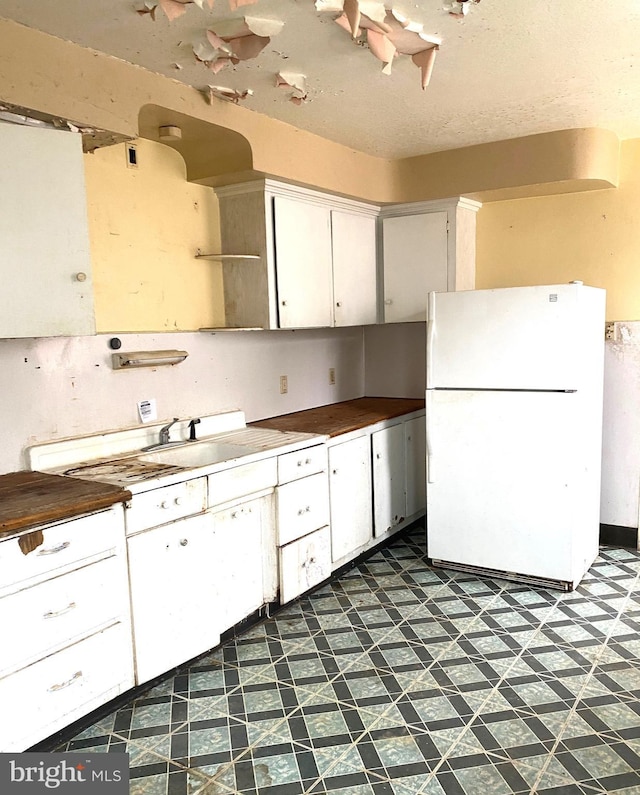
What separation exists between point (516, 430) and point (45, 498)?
2269mm

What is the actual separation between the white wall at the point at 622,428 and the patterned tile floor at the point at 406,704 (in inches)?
28.2

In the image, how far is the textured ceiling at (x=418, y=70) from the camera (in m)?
2.03

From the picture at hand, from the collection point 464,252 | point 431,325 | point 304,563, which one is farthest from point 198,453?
point 464,252

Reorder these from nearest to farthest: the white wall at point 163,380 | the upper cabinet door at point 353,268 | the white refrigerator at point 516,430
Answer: the white wall at point 163,380, the white refrigerator at point 516,430, the upper cabinet door at point 353,268

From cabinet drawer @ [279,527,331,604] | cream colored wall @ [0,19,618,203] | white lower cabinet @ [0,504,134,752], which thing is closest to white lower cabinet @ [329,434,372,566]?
cabinet drawer @ [279,527,331,604]

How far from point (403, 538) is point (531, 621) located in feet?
4.05

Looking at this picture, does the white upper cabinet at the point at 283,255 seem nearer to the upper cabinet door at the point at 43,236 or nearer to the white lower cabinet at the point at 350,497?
the white lower cabinet at the point at 350,497

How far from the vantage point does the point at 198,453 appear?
305 centimetres

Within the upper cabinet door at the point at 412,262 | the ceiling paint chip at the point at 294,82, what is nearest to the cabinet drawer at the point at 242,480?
the ceiling paint chip at the point at 294,82

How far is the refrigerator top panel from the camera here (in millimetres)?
3033

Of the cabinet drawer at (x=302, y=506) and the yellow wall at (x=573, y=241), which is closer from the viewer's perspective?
the cabinet drawer at (x=302, y=506)

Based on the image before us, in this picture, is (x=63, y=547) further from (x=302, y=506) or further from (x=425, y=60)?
(x=425, y=60)

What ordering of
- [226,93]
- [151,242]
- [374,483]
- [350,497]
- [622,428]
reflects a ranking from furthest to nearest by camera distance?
1. [622,428]
2. [374,483]
3. [350,497]
4. [151,242]
5. [226,93]

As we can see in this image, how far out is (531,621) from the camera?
2896 mm
